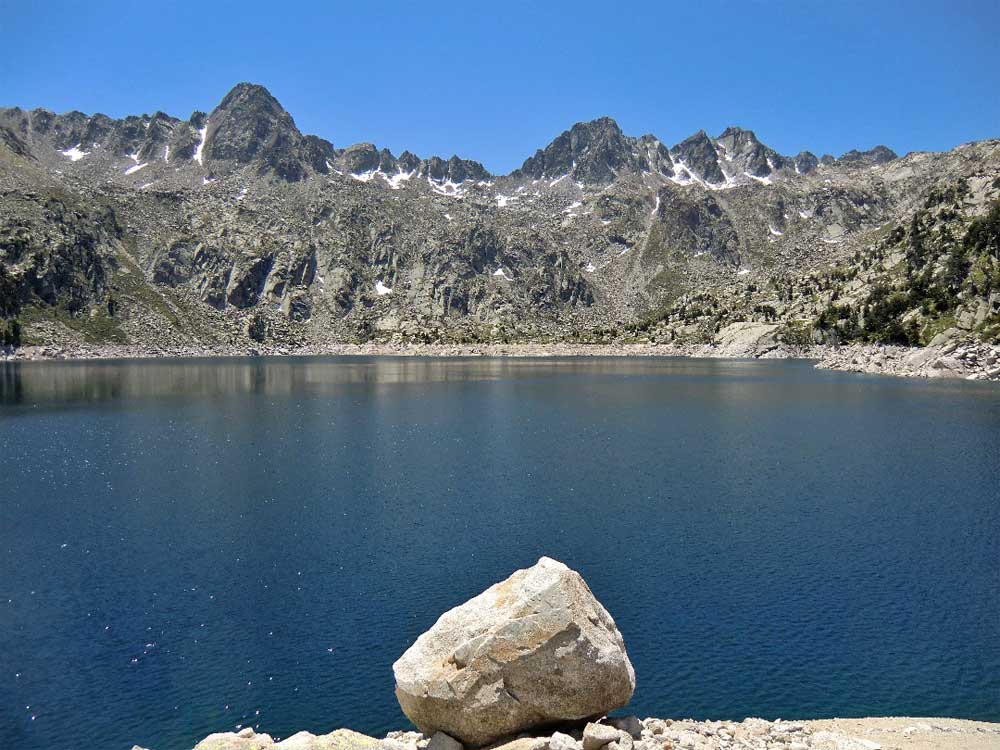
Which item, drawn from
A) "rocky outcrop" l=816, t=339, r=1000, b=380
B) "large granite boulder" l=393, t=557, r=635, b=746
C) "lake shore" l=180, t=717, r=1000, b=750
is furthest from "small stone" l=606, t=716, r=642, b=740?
"rocky outcrop" l=816, t=339, r=1000, b=380

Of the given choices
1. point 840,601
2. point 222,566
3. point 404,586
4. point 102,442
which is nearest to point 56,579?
point 222,566

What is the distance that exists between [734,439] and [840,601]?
46627 mm

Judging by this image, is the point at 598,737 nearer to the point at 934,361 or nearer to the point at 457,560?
the point at 457,560

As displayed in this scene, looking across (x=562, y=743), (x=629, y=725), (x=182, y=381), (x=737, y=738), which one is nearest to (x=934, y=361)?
(x=737, y=738)

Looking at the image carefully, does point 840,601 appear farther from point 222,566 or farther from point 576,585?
point 222,566

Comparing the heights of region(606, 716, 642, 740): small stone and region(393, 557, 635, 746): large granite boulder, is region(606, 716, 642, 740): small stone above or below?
below

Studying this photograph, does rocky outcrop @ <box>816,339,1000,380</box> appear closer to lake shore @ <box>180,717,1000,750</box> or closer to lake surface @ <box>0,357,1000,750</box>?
lake surface @ <box>0,357,1000,750</box>

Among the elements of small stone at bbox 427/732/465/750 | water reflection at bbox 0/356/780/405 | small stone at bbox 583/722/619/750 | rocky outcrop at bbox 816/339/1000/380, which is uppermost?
rocky outcrop at bbox 816/339/1000/380

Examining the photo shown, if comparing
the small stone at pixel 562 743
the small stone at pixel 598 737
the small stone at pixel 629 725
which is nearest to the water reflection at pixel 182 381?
the small stone at pixel 629 725

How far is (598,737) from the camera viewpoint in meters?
16.9

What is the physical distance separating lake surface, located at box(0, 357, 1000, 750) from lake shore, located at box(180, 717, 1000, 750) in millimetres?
2105

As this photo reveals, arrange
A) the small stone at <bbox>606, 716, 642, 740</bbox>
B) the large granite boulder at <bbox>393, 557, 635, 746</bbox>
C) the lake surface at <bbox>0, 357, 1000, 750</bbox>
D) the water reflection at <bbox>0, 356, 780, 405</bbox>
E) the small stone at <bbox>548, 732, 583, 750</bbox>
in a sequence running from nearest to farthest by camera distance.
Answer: the small stone at <bbox>548, 732, 583, 750</bbox>
the large granite boulder at <bbox>393, 557, 635, 746</bbox>
the small stone at <bbox>606, 716, 642, 740</bbox>
the lake surface at <bbox>0, 357, 1000, 750</bbox>
the water reflection at <bbox>0, 356, 780, 405</bbox>

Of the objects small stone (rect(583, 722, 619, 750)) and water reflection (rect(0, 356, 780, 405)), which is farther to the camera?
water reflection (rect(0, 356, 780, 405))

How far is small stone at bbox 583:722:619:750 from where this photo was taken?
666 inches
